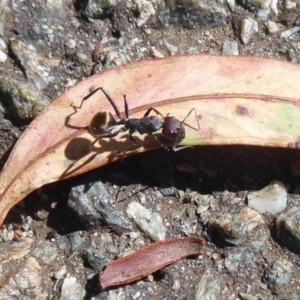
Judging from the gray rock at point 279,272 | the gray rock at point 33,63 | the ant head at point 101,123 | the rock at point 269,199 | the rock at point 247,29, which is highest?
the gray rock at point 33,63

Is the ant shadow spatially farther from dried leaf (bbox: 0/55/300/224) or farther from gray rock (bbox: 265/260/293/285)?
gray rock (bbox: 265/260/293/285)

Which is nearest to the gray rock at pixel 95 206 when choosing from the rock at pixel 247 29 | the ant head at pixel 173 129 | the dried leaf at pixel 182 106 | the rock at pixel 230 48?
the dried leaf at pixel 182 106

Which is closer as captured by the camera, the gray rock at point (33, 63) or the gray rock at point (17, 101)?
the gray rock at point (17, 101)

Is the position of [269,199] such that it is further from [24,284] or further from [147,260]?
[24,284]

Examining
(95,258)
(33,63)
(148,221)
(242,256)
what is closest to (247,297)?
(242,256)

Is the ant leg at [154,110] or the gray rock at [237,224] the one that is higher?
the ant leg at [154,110]

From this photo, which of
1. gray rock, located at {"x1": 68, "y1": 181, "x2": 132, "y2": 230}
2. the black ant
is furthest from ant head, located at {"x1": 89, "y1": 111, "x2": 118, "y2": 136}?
gray rock, located at {"x1": 68, "y1": 181, "x2": 132, "y2": 230}

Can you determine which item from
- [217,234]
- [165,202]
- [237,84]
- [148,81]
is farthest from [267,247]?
[148,81]

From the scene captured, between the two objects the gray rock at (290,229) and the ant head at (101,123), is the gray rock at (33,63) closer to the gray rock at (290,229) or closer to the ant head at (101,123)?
the ant head at (101,123)
